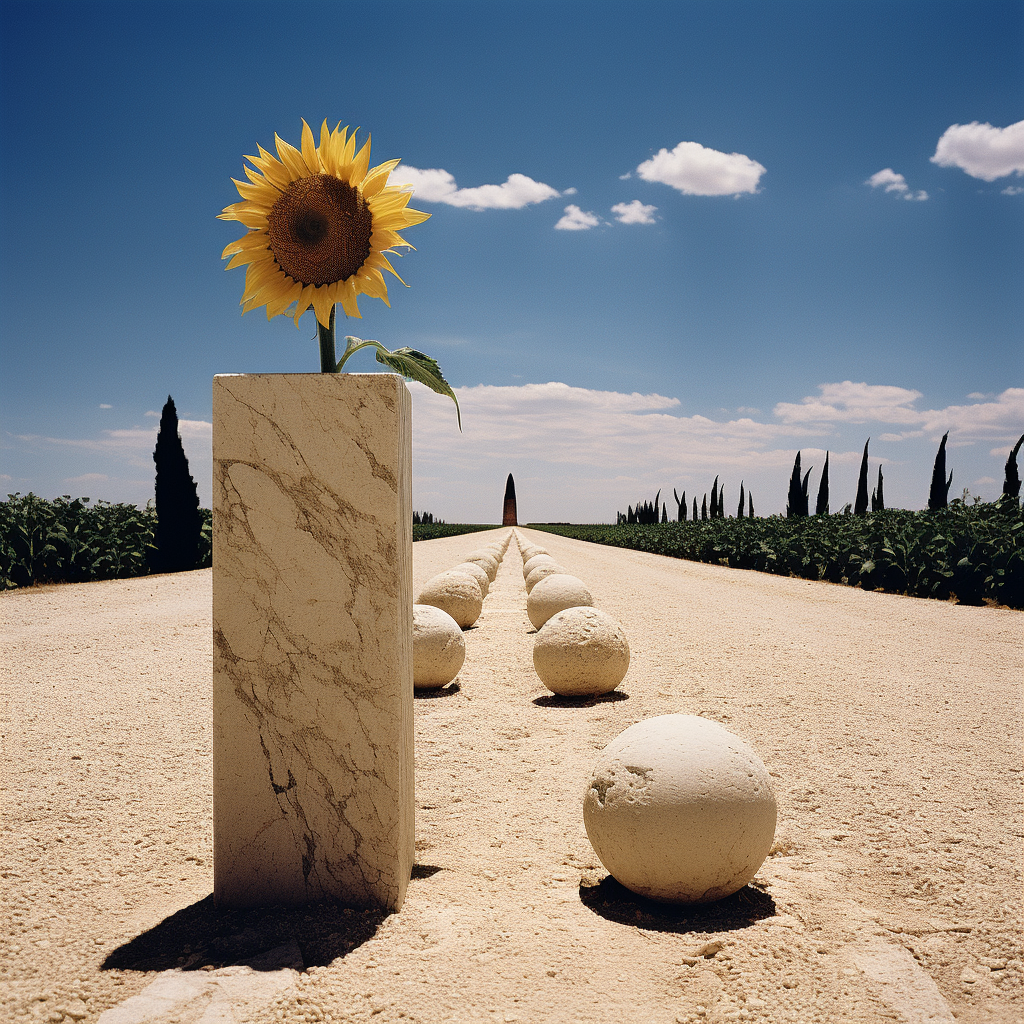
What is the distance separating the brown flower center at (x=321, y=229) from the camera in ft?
11.3

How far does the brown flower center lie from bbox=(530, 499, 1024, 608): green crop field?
50.9 feet

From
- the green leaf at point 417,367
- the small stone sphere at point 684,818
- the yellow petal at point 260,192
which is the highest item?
the yellow petal at point 260,192

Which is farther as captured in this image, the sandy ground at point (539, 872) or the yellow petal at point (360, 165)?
the yellow petal at point (360, 165)

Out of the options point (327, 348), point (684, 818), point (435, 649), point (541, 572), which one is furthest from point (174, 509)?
point (684, 818)

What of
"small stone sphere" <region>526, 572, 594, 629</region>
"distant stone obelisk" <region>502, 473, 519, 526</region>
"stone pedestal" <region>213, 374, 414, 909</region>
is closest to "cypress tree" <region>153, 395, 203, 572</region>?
"small stone sphere" <region>526, 572, 594, 629</region>

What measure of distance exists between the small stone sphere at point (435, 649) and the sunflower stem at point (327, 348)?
4197mm

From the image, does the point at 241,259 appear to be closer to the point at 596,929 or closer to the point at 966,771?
the point at 596,929

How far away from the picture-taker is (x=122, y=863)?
4.16 meters

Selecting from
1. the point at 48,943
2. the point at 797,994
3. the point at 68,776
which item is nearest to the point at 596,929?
the point at 797,994

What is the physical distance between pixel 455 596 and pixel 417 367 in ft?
24.8

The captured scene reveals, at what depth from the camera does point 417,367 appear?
3.75 metres

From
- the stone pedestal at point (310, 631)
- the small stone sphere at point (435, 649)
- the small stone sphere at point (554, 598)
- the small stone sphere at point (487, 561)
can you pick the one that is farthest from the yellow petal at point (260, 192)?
the small stone sphere at point (487, 561)

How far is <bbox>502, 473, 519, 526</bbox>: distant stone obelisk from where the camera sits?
4296 inches

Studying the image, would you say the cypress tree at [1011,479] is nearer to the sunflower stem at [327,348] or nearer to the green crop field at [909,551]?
the green crop field at [909,551]
